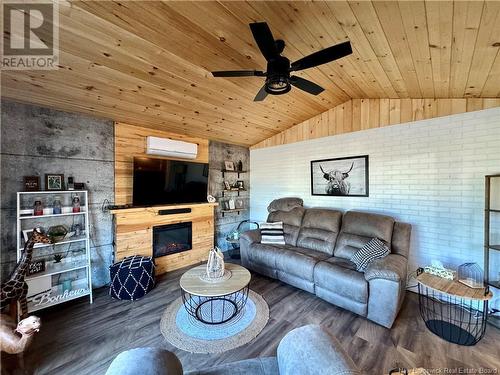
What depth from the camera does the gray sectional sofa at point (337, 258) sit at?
2191 mm

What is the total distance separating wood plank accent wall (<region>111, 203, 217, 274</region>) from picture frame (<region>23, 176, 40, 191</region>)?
84 cm

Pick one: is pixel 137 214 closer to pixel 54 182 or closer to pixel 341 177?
pixel 54 182

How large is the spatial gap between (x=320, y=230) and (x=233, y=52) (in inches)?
104

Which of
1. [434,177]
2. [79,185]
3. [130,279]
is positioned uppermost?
[434,177]

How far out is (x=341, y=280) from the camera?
7.96ft

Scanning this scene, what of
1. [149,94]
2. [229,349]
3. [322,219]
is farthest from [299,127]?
[229,349]

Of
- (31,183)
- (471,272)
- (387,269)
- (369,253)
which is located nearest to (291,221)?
(369,253)

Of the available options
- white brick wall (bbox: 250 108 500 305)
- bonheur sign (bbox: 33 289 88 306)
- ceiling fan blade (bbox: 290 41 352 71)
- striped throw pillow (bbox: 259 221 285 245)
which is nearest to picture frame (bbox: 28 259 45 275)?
bonheur sign (bbox: 33 289 88 306)

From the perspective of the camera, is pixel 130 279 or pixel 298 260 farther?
pixel 298 260

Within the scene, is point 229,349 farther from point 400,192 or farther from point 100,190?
point 400,192

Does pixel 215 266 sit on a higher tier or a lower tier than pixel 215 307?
higher

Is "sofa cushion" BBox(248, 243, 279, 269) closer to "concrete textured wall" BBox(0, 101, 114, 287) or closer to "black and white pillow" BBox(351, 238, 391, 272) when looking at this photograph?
"black and white pillow" BBox(351, 238, 391, 272)

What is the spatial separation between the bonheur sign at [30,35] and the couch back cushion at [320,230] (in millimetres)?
3551

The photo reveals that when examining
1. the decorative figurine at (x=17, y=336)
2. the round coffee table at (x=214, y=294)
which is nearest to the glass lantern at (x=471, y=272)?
the round coffee table at (x=214, y=294)
